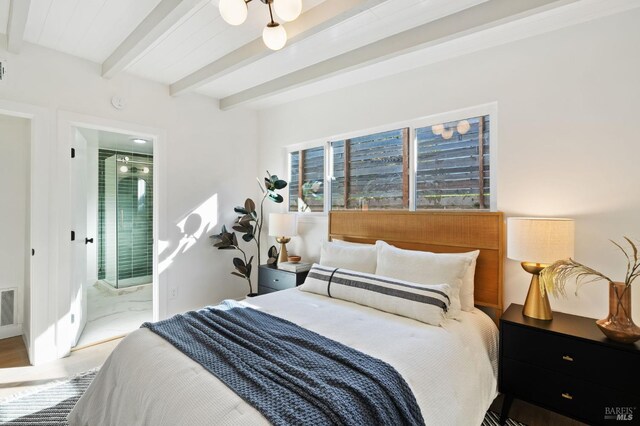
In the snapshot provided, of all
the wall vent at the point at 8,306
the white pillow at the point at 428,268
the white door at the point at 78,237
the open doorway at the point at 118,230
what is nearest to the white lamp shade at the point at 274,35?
the white pillow at the point at 428,268

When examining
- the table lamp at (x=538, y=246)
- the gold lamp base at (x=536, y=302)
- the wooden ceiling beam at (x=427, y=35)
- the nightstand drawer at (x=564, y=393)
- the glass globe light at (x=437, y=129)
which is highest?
the wooden ceiling beam at (x=427, y=35)

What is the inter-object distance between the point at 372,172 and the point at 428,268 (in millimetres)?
1309

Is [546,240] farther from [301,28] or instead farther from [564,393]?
[301,28]

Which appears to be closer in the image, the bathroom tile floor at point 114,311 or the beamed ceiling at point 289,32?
the beamed ceiling at point 289,32

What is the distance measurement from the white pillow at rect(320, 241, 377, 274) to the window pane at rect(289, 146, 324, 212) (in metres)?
0.90

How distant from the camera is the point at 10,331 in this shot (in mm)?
3219

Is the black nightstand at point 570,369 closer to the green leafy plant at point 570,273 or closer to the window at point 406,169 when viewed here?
the green leafy plant at point 570,273

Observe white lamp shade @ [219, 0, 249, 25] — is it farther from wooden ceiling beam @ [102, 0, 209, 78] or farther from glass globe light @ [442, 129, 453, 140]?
glass globe light @ [442, 129, 453, 140]

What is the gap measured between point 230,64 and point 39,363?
2.97 meters

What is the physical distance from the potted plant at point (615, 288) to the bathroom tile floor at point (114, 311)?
383cm

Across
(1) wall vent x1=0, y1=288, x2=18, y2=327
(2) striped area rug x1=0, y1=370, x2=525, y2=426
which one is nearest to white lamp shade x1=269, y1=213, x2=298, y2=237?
(2) striped area rug x1=0, y1=370, x2=525, y2=426

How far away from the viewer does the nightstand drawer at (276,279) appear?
3238 millimetres

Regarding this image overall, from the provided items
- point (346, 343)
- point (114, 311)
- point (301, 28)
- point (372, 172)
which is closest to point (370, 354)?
point (346, 343)

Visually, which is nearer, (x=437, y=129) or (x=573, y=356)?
(x=573, y=356)
